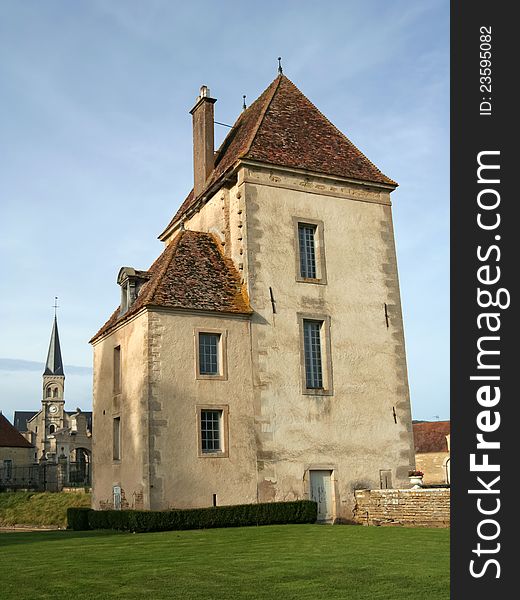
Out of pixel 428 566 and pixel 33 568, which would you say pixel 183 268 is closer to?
pixel 33 568

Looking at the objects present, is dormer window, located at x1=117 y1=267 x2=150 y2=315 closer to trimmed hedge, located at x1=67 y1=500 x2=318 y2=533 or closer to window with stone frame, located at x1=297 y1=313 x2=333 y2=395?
window with stone frame, located at x1=297 y1=313 x2=333 y2=395

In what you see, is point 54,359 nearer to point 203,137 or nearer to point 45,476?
point 45,476

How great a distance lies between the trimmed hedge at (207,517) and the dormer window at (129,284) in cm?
684

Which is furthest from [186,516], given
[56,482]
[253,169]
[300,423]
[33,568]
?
[56,482]

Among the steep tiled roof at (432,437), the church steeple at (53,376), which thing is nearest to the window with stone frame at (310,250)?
the steep tiled roof at (432,437)

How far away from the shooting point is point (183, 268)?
22469 millimetres

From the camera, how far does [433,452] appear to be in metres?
53.2

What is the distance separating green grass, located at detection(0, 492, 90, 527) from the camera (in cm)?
3586

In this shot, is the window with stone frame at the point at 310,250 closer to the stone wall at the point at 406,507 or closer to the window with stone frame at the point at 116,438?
the stone wall at the point at 406,507

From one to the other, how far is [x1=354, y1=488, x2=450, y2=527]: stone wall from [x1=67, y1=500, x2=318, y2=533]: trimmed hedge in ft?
5.45

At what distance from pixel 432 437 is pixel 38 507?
30.0 meters

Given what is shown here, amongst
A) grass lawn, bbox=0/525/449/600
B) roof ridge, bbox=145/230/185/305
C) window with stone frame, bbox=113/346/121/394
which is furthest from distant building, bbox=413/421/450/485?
grass lawn, bbox=0/525/449/600

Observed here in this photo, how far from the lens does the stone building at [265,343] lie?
67.3ft

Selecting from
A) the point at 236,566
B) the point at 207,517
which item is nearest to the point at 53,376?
the point at 207,517
